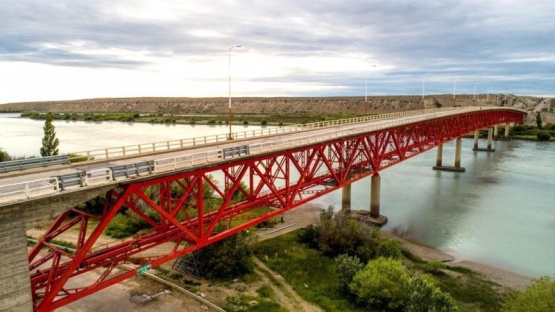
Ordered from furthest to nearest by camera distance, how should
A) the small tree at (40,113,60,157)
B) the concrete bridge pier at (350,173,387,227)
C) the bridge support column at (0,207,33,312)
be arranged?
the small tree at (40,113,60,157), the concrete bridge pier at (350,173,387,227), the bridge support column at (0,207,33,312)

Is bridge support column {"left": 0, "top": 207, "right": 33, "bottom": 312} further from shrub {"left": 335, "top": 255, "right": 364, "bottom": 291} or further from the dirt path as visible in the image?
shrub {"left": 335, "top": 255, "right": 364, "bottom": 291}

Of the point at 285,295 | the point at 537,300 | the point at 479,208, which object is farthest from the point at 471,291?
the point at 479,208

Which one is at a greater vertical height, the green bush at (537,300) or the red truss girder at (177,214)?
the red truss girder at (177,214)

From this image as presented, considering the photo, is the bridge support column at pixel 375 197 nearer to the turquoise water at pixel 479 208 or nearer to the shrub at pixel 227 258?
the turquoise water at pixel 479 208

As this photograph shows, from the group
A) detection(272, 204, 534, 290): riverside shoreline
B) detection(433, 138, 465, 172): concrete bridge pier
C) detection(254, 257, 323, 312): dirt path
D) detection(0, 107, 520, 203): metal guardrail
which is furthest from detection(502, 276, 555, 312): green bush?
detection(433, 138, 465, 172): concrete bridge pier

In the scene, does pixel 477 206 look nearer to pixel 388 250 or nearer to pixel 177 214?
pixel 388 250

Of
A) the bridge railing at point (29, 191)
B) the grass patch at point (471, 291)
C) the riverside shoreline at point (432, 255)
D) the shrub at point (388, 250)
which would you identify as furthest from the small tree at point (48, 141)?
the grass patch at point (471, 291)
